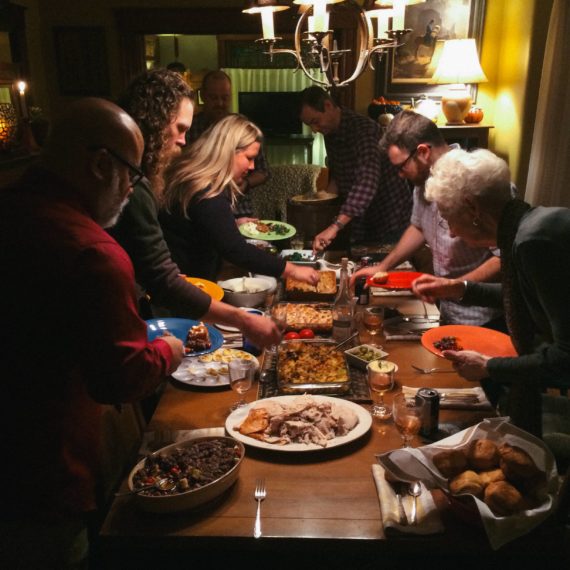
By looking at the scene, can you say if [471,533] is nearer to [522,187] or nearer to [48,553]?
[48,553]

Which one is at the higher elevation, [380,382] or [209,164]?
[209,164]

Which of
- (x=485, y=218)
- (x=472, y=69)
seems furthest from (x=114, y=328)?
(x=472, y=69)

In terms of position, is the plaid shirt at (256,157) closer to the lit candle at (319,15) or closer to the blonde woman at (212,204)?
the blonde woman at (212,204)

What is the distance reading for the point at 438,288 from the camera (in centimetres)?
216

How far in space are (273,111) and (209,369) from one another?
724cm

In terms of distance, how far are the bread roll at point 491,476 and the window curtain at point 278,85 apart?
8128 millimetres

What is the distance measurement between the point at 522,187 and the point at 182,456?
399cm

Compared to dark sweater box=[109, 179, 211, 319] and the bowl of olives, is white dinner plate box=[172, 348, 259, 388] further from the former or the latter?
the bowl of olives

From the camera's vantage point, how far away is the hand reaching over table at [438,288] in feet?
7.00

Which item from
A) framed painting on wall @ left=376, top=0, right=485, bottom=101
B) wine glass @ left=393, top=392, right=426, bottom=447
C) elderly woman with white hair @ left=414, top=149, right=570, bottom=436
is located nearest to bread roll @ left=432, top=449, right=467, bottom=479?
wine glass @ left=393, top=392, right=426, bottom=447

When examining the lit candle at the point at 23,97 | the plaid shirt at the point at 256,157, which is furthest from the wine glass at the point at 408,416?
the lit candle at the point at 23,97

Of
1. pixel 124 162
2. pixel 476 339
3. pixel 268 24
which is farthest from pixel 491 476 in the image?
pixel 268 24

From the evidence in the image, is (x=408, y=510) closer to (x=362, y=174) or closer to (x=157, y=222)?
(x=157, y=222)

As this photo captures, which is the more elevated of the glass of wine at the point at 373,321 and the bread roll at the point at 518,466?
the bread roll at the point at 518,466
